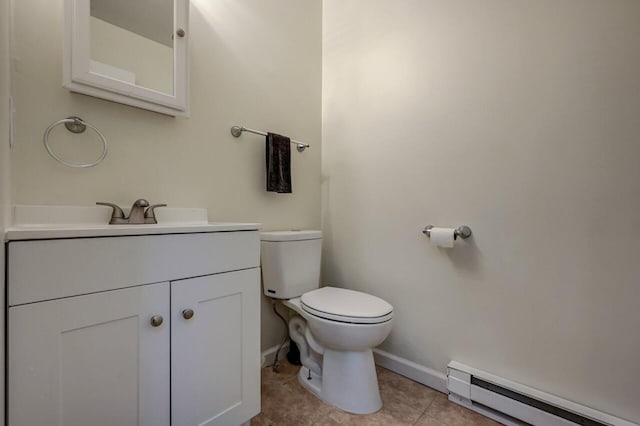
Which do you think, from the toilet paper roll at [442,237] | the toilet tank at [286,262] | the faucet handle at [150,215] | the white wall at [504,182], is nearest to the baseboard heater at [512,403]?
the white wall at [504,182]

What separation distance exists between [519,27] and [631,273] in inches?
39.5

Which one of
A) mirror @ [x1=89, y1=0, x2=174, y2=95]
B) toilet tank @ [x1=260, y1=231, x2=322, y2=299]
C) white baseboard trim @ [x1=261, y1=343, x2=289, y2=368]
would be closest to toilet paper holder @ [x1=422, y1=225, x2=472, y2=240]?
toilet tank @ [x1=260, y1=231, x2=322, y2=299]

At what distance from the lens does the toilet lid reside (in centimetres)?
120

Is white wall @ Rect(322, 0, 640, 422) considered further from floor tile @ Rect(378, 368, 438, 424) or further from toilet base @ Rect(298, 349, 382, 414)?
toilet base @ Rect(298, 349, 382, 414)

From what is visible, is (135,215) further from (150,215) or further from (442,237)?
Result: (442,237)

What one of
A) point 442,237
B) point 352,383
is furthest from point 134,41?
point 352,383

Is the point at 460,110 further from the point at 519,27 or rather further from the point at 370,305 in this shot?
the point at 370,305

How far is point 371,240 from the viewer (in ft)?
5.51

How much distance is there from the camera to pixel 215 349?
38.3 inches

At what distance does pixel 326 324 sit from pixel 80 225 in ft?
3.15

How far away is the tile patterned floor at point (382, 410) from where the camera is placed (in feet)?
3.99

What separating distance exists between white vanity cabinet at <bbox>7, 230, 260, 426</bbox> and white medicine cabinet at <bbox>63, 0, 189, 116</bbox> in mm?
611

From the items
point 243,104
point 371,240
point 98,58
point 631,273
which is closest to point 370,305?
point 371,240

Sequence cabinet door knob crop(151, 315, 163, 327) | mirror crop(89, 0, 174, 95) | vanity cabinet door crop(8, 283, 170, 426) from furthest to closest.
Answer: mirror crop(89, 0, 174, 95)
cabinet door knob crop(151, 315, 163, 327)
vanity cabinet door crop(8, 283, 170, 426)
